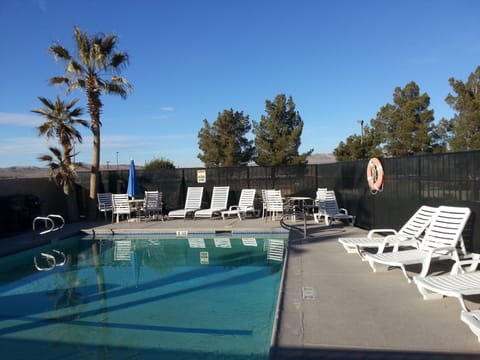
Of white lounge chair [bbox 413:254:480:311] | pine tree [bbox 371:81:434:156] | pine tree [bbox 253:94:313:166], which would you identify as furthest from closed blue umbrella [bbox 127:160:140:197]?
pine tree [bbox 371:81:434:156]

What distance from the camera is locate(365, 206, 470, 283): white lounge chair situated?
452 centimetres

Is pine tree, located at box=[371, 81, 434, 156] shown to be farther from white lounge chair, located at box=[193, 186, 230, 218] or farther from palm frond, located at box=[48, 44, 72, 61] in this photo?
palm frond, located at box=[48, 44, 72, 61]

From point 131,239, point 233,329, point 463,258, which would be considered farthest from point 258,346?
point 131,239

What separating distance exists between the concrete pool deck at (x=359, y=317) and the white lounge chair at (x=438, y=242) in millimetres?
302

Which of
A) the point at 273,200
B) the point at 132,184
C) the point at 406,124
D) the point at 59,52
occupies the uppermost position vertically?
the point at 59,52

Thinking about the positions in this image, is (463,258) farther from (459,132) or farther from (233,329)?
(459,132)

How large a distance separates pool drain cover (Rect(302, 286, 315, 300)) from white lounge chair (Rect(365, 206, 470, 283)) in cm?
85

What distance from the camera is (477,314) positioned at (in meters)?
2.92

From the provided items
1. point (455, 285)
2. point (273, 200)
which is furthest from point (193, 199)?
point (455, 285)

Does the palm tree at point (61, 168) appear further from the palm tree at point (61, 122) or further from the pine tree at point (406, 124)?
the pine tree at point (406, 124)

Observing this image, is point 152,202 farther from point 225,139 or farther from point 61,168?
point 225,139

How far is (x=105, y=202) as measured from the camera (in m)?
13.2

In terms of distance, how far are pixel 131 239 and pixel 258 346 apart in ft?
23.2

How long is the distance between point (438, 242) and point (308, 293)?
174cm
